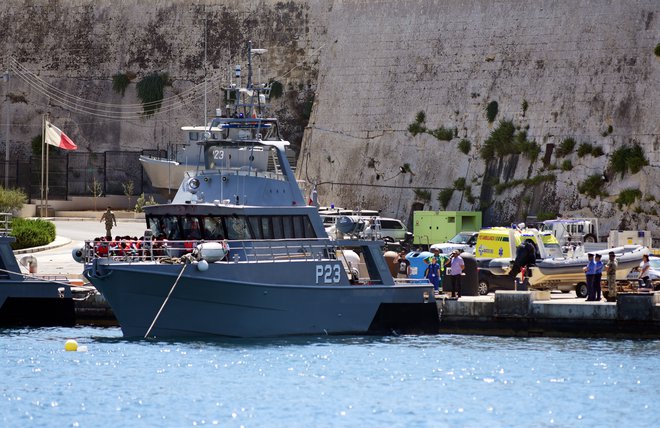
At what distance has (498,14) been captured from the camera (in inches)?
1902

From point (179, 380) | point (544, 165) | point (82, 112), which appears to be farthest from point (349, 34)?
point (179, 380)

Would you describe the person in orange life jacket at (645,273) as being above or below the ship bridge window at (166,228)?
below

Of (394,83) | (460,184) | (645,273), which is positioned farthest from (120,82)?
(645,273)

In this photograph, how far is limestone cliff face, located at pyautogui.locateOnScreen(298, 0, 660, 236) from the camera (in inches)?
1764

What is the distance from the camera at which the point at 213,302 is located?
92.7 ft

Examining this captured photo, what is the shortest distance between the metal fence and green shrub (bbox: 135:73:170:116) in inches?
72.6

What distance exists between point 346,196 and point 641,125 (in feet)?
35.8

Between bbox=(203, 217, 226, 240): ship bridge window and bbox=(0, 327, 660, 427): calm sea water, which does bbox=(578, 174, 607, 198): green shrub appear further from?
bbox=(203, 217, 226, 240): ship bridge window

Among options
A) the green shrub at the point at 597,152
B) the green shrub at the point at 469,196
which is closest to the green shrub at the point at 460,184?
the green shrub at the point at 469,196

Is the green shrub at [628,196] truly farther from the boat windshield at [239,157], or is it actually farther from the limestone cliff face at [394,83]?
the boat windshield at [239,157]

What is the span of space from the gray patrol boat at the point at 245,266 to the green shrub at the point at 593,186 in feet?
47.8

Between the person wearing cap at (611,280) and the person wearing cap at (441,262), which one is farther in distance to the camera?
the person wearing cap at (441,262)

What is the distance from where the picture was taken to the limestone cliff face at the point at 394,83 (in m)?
45.2

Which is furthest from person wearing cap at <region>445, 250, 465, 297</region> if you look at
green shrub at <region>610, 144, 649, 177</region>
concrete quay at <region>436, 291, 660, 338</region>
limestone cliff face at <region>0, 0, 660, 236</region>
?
green shrub at <region>610, 144, 649, 177</region>
